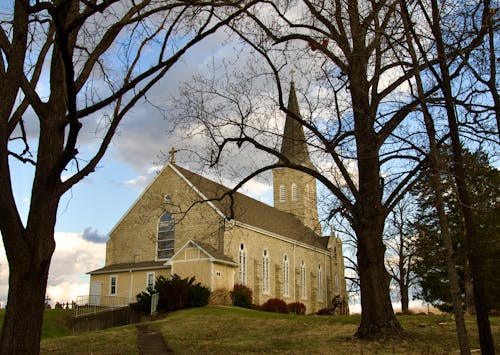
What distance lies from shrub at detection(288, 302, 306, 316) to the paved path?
70.9 feet

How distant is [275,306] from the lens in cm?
3734

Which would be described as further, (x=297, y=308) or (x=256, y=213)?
(x=256, y=213)

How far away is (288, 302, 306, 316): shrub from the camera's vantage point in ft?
133

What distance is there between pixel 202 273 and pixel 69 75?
2604 cm

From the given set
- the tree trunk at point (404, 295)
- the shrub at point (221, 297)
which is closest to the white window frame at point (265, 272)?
the shrub at point (221, 297)

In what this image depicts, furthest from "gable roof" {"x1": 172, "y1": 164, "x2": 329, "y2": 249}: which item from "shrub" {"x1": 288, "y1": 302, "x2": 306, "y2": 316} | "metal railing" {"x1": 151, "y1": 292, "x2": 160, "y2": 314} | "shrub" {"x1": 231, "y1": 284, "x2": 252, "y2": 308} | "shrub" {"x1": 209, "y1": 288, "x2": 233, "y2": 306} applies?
"metal railing" {"x1": 151, "y1": 292, "x2": 160, "y2": 314}

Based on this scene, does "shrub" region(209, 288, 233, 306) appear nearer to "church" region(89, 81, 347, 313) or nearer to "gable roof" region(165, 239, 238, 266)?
"church" region(89, 81, 347, 313)

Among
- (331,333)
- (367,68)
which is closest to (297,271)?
(331,333)

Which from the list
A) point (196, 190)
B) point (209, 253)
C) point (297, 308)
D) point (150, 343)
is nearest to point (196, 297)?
point (209, 253)

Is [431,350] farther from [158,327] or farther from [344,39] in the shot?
[158,327]

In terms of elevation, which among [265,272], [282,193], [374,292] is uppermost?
[282,193]

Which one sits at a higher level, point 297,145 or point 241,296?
point 297,145

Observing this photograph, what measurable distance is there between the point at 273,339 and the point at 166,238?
72.1 ft

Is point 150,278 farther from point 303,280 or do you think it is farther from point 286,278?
point 303,280
